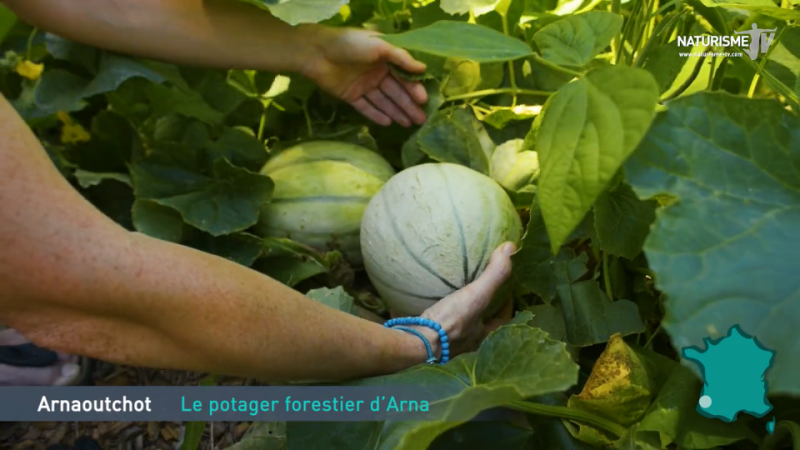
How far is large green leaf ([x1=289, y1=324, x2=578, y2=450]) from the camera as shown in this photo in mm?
537

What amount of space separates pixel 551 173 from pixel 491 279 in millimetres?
368

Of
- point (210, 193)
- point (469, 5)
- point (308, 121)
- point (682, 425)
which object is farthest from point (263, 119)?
point (682, 425)

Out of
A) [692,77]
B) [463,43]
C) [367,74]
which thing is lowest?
[367,74]

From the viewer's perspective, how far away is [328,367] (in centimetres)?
69

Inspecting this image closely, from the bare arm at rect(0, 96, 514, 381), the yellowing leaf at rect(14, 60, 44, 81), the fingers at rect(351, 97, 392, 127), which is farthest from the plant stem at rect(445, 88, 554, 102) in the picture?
the yellowing leaf at rect(14, 60, 44, 81)

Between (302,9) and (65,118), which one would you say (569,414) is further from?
(65,118)

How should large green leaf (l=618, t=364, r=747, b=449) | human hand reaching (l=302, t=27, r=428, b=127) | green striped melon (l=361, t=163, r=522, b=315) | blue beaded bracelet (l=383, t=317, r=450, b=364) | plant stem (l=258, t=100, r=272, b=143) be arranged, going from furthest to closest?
plant stem (l=258, t=100, r=272, b=143), human hand reaching (l=302, t=27, r=428, b=127), green striped melon (l=361, t=163, r=522, b=315), blue beaded bracelet (l=383, t=317, r=450, b=364), large green leaf (l=618, t=364, r=747, b=449)

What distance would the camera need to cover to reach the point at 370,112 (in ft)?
3.96

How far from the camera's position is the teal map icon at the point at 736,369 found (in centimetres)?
49

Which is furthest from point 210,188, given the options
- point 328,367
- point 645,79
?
point 645,79

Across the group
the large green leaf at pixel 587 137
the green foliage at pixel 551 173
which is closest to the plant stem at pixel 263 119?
the green foliage at pixel 551 173

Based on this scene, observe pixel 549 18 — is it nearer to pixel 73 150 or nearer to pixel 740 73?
pixel 740 73

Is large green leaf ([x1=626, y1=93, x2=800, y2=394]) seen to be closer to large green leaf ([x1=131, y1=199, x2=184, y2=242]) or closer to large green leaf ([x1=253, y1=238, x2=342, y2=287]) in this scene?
large green leaf ([x1=253, y1=238, x2=342, y2=287])

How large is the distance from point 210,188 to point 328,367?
574 millimetres
